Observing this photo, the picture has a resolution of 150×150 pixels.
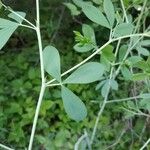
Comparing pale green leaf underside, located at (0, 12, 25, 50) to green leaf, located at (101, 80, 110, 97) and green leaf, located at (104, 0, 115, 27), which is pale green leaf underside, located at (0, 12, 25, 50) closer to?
green leaf, located at (104, 0, 115, 27)

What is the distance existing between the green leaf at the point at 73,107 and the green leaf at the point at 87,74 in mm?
24

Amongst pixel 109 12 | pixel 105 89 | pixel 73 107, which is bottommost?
pixel 105 89

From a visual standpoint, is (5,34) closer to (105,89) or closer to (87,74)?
(87,74)

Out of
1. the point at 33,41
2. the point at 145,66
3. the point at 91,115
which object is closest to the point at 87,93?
the point at 91,115

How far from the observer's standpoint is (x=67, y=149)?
2.20 meters

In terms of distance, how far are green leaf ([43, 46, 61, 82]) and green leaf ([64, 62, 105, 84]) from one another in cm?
2

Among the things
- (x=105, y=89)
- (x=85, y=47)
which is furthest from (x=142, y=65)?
(x=105, y=89)

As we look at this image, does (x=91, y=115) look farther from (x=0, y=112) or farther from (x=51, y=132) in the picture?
(x=0, y=112)

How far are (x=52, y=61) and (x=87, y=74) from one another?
0.20ft

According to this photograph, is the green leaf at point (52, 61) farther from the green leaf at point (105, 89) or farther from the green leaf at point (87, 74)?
the green leaf at point (105, 89)

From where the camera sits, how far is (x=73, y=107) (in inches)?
29.2

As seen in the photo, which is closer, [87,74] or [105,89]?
[87,74]

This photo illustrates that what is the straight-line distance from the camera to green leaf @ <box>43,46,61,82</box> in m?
0.75

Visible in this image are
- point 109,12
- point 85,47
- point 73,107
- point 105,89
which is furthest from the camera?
point 105,89
